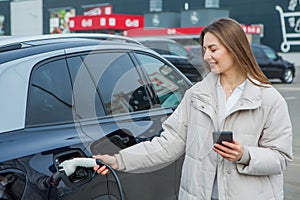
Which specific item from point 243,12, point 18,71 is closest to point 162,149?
point 18,71

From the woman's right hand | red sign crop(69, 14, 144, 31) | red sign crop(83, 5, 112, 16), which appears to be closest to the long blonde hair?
the woman's right hand

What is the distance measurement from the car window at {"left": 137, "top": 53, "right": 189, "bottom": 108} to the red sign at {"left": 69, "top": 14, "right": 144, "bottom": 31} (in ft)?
98.7

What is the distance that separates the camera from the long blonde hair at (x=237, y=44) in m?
2.14

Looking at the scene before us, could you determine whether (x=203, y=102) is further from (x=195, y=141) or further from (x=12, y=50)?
(x=12, y=50)

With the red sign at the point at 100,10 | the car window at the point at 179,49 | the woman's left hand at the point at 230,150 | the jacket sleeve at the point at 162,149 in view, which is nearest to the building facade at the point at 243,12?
the red sign at the point at 100,10

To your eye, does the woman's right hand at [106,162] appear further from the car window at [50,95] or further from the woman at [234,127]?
the car window at [50,95]

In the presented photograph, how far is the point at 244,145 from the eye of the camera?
2.08m

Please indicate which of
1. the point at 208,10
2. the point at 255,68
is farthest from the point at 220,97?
the point at 208,10

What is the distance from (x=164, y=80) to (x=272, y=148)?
1.74 m

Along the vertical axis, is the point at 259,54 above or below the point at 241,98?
above

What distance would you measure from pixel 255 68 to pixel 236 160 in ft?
1.55

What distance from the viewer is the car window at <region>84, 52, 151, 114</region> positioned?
2.96 m

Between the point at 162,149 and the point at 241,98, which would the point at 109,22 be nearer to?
the point at 162,149

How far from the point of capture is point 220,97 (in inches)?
86.4
